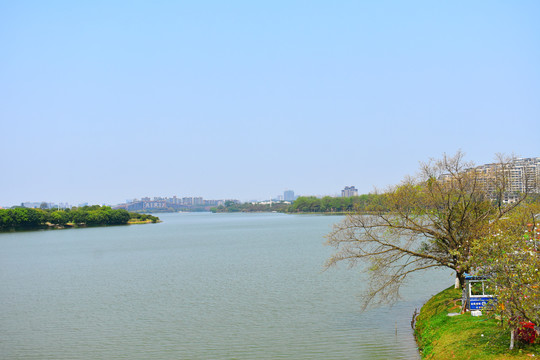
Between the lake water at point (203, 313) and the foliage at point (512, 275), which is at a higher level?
the foliage at point (512, 275)

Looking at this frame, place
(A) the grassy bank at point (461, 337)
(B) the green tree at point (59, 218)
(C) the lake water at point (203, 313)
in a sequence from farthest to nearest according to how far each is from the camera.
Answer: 1. (B) the green tree at point (59, 218)
2. (C) the lake water at point (203, 313)
3. (A) the grassy bank at point (461, 337)

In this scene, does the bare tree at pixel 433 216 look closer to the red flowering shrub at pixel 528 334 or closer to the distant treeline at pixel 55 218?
the red flowering shrub at pixel 528 334

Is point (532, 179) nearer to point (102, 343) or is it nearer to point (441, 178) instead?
point (441, 178)

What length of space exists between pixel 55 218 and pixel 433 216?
132 metres

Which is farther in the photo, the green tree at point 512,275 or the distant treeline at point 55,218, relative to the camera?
the distant treeline at point 55,218

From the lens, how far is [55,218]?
13425cm

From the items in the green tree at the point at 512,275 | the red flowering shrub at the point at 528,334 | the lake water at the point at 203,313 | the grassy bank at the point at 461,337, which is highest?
the green tree at the point at 512,275

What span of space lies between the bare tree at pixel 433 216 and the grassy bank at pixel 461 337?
1.94 meters

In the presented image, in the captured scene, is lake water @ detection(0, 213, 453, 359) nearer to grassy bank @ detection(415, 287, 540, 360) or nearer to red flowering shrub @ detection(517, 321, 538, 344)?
grassy bank @ detection(415, 287, 540, 360)

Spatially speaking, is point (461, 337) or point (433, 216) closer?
point (461, 337)

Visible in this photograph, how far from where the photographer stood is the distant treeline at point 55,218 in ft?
402

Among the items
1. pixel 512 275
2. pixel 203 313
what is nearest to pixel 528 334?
pixel 512 275

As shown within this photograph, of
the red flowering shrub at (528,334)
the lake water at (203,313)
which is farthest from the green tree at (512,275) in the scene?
the lake water at (203,313)

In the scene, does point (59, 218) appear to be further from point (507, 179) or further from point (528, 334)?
point (528, 334)
